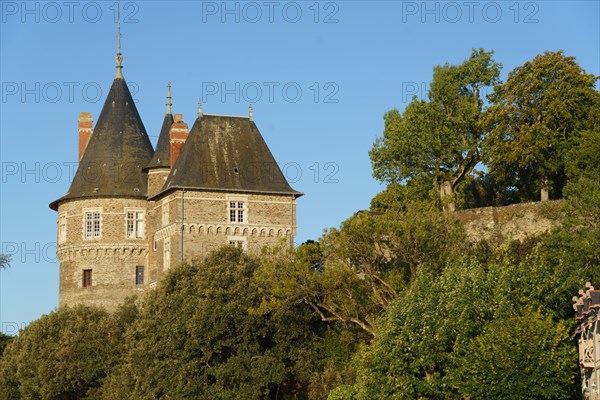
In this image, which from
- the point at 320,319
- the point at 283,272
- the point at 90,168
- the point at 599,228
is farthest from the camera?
the point at 90,168

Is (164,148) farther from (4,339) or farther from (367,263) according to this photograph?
(367,263)

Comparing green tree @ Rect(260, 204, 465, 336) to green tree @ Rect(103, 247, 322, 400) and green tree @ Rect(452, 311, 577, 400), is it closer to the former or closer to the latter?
green tree @ Rect(103, 247, 322, 400)

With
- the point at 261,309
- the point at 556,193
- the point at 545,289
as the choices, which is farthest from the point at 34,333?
the point at 545,289

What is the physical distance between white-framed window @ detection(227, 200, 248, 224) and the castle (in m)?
0.05

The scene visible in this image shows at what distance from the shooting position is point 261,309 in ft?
188

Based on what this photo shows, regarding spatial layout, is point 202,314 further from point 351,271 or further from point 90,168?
point 90,168

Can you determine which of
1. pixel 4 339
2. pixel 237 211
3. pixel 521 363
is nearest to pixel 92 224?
pixel 237 211

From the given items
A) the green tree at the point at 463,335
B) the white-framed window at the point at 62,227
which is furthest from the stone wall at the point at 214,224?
the green tree at the point at 463,335

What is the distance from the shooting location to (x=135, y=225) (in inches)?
3007

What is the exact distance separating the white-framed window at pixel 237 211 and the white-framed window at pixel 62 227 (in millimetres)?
10518

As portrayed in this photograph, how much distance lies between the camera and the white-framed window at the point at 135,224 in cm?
7625

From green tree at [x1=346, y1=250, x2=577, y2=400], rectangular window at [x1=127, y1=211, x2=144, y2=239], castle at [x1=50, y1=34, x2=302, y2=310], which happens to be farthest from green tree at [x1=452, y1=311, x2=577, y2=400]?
rectangular window at [x1=127, y1=211, x2=144, y2=239]

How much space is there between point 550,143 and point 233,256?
14984 mm

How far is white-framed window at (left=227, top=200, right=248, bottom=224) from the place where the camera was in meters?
72.1
